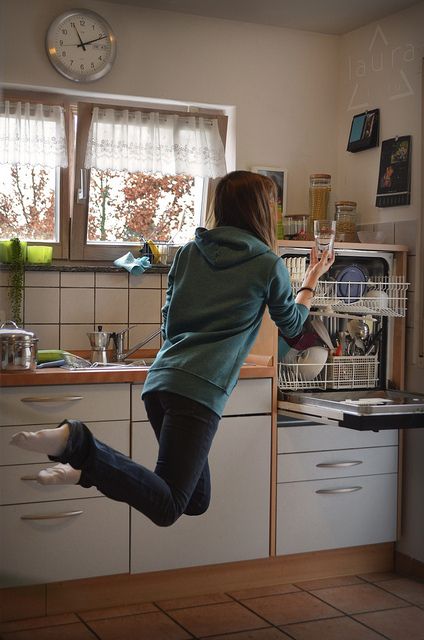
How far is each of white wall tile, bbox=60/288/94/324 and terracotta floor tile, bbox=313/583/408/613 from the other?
151 centimetres

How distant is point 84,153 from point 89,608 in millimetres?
1934

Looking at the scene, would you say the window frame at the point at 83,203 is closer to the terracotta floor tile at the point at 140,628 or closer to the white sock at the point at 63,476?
the terracotta floor tile at the point at 140,628

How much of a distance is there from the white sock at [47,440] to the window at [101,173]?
185 centimetres

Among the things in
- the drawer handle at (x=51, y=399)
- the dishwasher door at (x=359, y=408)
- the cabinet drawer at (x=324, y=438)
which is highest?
the drawer handle at (x=51, y=399)

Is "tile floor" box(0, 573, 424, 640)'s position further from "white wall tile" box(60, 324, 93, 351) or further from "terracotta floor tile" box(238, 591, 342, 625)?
"white wall tile" box(60, 324, 93, 351)

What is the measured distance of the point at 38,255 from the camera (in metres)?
3.61

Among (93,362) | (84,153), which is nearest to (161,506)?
(93,362)

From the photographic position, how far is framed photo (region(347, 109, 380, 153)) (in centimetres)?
388

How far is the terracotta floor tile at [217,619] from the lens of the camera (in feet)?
9.87

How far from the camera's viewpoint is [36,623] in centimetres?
301

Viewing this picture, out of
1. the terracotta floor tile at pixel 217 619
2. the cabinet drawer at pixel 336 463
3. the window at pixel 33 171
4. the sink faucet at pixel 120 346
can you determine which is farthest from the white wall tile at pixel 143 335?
the terracotta floor tile at pixel 217 619

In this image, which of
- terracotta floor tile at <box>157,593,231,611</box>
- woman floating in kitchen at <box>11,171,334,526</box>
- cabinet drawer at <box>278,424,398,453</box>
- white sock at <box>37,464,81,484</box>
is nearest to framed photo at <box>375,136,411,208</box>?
cabinet drawer at <box>278,424,398,453</box>

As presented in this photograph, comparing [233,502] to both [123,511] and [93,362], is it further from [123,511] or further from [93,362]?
[93,362]

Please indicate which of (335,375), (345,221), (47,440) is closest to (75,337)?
(335,375)
